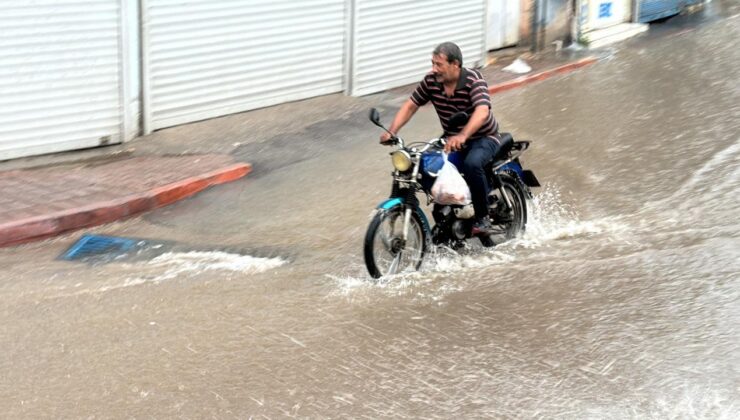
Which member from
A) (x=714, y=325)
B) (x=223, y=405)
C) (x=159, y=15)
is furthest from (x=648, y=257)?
(x=159, y=15)

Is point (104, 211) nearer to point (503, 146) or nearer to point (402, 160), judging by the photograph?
point (402, 160)

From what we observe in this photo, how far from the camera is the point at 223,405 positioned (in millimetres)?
5027

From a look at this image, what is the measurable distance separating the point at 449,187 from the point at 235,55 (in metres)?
5.72

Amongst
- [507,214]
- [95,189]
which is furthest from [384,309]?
[95,189]

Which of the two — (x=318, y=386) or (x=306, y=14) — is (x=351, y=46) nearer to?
(x=306, y=14)

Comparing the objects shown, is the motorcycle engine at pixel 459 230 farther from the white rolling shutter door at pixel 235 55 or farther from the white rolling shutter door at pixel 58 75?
the white rolling shutter door at pixel 235 55

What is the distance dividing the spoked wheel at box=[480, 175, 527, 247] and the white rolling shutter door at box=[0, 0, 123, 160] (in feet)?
16.0

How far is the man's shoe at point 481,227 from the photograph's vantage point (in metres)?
7.40

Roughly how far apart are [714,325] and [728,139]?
17.2 ft

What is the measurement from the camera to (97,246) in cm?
791

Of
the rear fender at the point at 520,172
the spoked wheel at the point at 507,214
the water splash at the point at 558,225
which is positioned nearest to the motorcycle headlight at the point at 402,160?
the spoked wheel at the point at 507,214

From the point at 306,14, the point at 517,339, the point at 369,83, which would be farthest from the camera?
the point at 369,83

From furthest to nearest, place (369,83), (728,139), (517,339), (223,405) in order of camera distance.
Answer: (369,83)
(728,139)
(517,339)
(223,405)

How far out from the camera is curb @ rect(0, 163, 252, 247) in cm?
800
